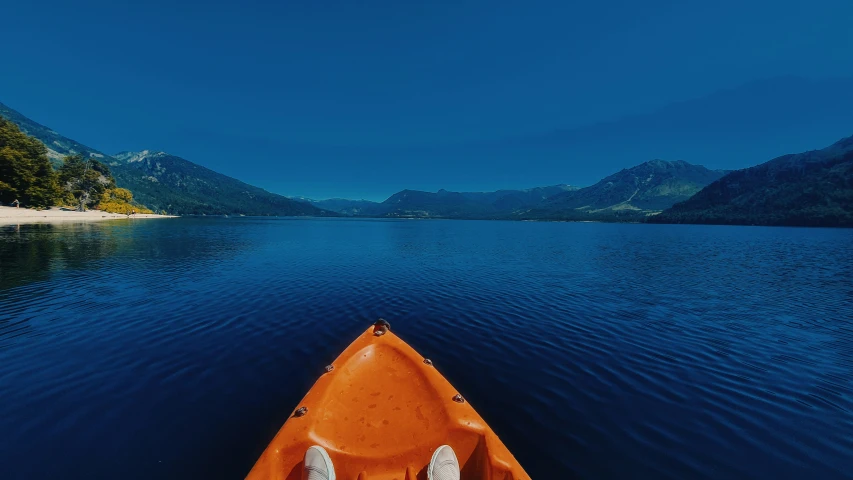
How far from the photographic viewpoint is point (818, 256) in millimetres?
54094

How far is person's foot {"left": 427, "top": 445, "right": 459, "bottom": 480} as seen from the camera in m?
6.54

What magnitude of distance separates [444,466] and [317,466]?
9.28 feet

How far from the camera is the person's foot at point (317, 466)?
632 centimetres

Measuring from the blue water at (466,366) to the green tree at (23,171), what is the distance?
97.3 m

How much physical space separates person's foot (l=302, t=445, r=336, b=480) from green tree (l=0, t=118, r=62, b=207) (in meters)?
141

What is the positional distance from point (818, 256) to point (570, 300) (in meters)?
66.7

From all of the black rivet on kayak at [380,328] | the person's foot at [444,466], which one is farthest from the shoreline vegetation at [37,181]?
the person's foot at [444,466]

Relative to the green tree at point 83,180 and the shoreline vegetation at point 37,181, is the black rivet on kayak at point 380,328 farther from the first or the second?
the green tree at point 83,180

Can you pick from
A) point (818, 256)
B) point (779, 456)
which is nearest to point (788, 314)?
point (779, 456)

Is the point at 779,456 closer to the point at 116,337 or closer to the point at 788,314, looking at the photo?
the point at 788,314

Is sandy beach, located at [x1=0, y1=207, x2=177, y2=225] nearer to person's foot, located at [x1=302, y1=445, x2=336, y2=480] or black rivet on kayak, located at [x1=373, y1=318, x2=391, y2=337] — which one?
black rivet on kayak, located at [x1=373, y1=318, x2=391, y2=337]

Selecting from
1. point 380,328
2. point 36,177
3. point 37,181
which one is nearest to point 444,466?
point 380,328

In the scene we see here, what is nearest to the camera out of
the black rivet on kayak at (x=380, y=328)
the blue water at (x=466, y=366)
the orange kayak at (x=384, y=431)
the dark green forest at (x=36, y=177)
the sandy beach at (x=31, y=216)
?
the orange kayak at (x=384, y=431)

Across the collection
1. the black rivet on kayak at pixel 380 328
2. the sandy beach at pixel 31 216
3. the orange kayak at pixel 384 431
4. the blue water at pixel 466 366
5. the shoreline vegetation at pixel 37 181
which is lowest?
the blue water at pixel 466 366
